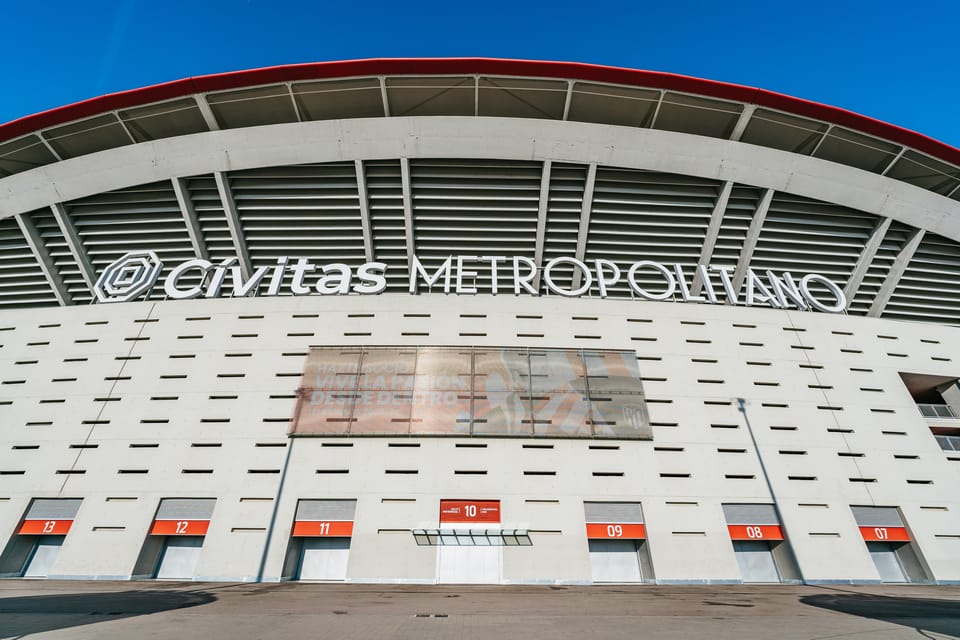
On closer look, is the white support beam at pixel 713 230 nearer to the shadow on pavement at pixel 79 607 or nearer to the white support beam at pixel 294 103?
the white support beam at pixel 294 103

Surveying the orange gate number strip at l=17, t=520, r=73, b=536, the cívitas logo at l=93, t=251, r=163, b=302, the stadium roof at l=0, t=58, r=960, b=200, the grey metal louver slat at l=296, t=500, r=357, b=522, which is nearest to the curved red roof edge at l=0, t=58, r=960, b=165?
the stadium roof at l=0, t=58, r=960, b=200

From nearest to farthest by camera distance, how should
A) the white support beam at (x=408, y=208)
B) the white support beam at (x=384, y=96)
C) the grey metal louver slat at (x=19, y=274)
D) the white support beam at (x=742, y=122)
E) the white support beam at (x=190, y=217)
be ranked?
the white support beam at (x=384, y=96) → the white support beam at (x=742, y=122) → the white support beam at (x=408, y=208) → the white support beam at (x=190, y=217) → the grey metal louver slat at (x=19, y=274)

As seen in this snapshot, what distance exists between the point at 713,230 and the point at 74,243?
29.2 m

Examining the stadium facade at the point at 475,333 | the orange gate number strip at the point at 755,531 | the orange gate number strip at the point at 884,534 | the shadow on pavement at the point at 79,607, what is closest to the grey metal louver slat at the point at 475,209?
the stadium facade at the point at 475,333

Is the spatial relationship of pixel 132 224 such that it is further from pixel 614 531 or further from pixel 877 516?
pixel 877 516

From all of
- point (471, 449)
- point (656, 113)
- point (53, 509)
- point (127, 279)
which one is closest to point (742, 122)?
point (656, 113)

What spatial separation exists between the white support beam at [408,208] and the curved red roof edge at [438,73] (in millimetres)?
3712

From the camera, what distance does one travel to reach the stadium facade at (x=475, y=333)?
13617 millimetres

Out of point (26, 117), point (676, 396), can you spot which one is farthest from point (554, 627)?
point (26, 117)

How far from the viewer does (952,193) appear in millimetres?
19703

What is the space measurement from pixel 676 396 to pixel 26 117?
29.0 m

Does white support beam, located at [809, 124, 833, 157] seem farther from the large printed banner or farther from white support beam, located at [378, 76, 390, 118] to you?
white support beam, located at [378, 76, 390, 118]

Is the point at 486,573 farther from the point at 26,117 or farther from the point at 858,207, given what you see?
the point at 26,117

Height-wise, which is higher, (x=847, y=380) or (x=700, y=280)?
(x=700, y=280)
